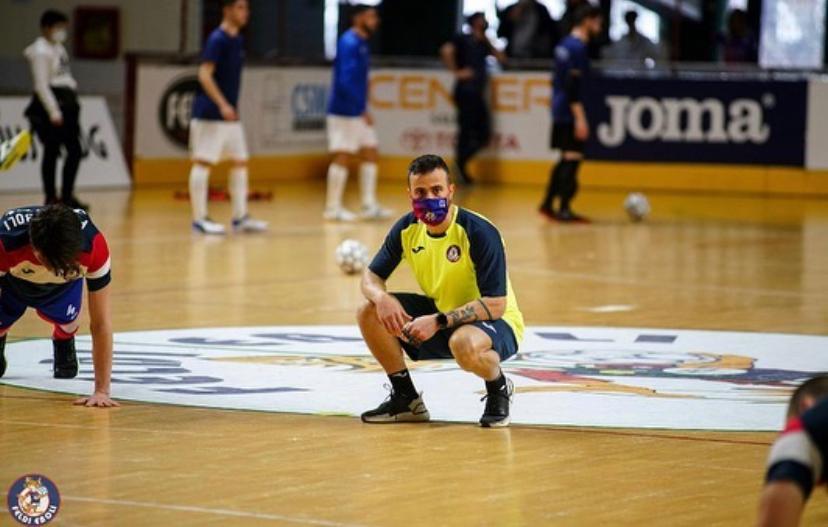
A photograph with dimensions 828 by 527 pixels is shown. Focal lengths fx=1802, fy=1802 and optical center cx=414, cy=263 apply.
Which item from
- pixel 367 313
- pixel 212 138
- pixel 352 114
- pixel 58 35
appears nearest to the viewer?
pixel 367 313

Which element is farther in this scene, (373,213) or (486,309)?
(373,213)

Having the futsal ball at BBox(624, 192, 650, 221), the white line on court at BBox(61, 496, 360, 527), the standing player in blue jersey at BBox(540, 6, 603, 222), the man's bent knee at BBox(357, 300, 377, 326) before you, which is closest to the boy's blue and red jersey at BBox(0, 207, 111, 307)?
the man's bent knee at BBox(357, 300, 377, 326)

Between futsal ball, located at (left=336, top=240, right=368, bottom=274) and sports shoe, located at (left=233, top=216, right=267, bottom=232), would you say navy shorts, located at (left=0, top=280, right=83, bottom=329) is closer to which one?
futsal ball, located at (left=336, top=240, right=368, bottom=274)

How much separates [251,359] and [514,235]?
814cm

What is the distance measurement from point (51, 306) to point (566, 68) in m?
10.7

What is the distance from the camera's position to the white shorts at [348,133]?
1936 cm

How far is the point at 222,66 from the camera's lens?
17625 mm

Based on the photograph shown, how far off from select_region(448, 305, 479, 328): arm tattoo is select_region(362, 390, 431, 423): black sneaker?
452 millimetres

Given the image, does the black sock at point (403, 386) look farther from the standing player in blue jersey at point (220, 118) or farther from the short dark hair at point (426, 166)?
the standing player in blue jersey at point (220, 118)

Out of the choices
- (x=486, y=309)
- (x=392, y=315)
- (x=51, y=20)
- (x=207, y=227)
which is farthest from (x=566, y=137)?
(x=392, y=315)

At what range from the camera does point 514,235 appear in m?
18.2

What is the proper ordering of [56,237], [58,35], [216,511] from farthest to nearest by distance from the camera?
[58,35], [56,237], [216,511]

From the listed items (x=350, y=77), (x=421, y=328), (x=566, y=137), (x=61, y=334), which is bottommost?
(x=61, y=334)

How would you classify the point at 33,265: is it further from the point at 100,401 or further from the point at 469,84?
the point at 469,84
